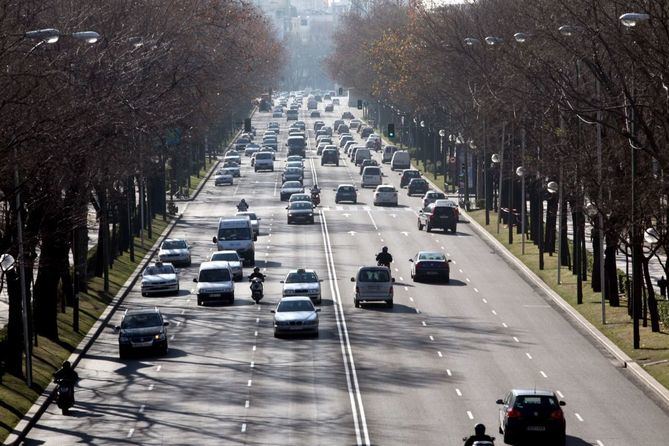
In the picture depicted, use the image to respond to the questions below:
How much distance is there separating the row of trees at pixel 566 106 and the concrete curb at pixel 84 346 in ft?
50.6

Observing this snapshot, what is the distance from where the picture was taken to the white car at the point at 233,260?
68.3 metres

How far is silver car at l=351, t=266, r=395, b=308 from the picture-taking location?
193 ft

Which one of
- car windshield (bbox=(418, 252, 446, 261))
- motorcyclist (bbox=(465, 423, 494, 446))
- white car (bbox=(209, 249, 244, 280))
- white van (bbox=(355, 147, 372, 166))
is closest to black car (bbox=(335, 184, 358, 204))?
white van (bbox=(355, 147, 372, 166))

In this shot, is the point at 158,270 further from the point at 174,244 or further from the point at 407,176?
the point at 407,176

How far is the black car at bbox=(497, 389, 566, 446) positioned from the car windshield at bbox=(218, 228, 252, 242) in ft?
132

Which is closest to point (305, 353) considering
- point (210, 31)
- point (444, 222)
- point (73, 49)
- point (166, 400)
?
point (166, 400)

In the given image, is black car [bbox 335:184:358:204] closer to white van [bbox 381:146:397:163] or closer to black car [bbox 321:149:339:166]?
black car [bbox 321:149:339:166]

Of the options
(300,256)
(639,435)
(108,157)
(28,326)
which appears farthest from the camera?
(300,256)

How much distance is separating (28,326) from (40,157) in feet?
27.8

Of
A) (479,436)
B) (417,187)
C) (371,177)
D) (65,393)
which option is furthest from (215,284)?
(371,177)

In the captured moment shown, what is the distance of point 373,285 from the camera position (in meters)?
58.8

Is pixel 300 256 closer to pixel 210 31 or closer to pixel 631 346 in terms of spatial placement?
pixel 210 31

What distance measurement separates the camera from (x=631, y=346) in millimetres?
48688

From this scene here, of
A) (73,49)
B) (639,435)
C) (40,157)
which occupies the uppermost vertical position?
(73,49)
